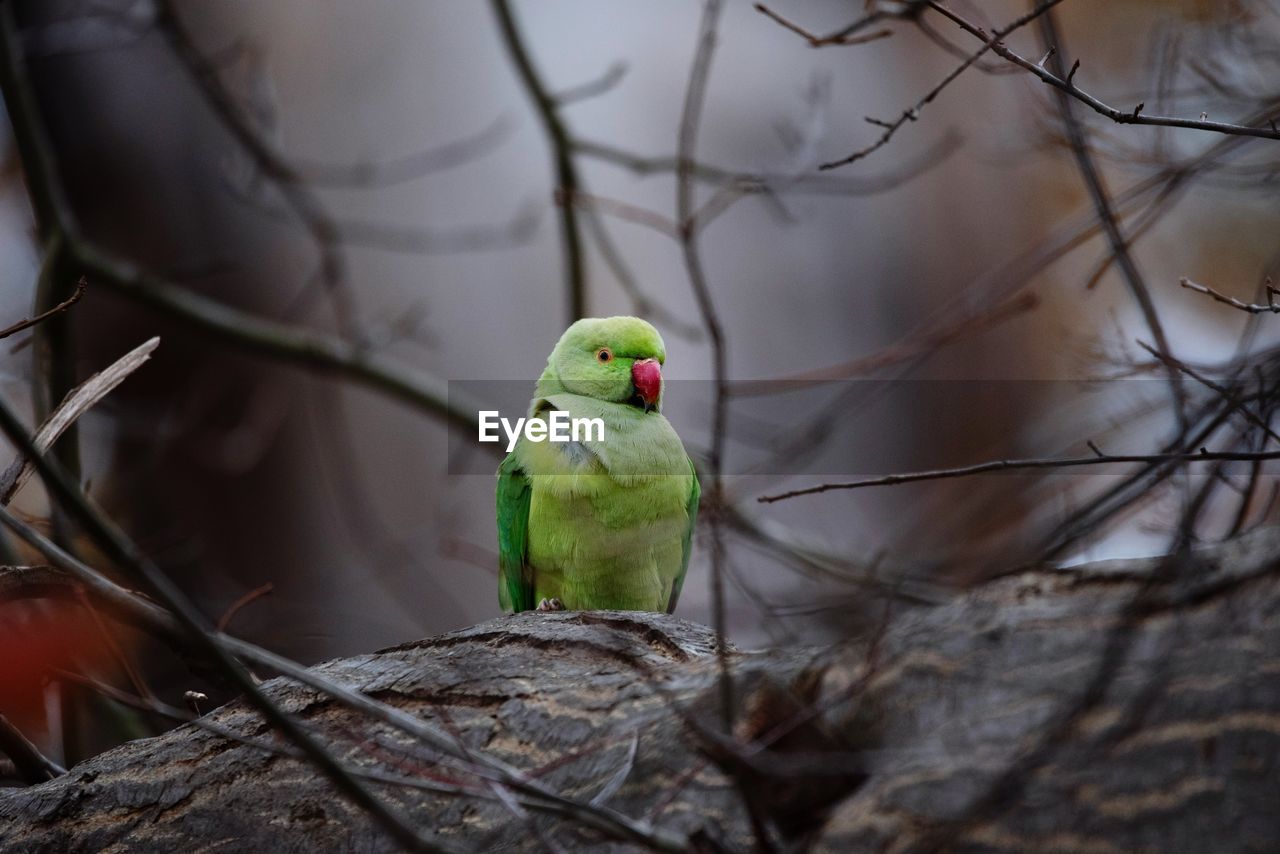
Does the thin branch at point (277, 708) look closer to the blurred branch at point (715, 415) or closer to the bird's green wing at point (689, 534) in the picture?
the blurred branch at point (715, 415)

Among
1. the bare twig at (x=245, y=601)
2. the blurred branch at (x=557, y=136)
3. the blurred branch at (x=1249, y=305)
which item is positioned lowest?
the bare twig at (x=245, y=601)

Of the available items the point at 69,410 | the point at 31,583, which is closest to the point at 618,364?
the point at 69,410

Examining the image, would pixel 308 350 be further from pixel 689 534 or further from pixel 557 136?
pixel 689 534

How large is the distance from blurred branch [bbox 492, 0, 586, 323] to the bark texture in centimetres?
221

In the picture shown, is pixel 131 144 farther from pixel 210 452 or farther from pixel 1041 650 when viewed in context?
pixel 1041 650

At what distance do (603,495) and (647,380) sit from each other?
0.52m

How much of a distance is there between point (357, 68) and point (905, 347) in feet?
17.9

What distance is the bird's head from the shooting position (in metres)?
3.74

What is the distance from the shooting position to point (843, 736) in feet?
5.81

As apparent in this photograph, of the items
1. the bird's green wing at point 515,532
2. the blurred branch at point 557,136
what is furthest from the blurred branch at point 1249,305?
the blurred branch at point 557,136

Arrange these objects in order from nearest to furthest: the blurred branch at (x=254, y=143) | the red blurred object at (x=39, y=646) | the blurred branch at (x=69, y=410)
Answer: the blurred branch at (x=69, y=410), the red blurred object at (x=39, y=646), the blurred branch at (x=254, y=143)

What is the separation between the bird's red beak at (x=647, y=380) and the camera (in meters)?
3.72

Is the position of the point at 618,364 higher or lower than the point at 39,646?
higher
